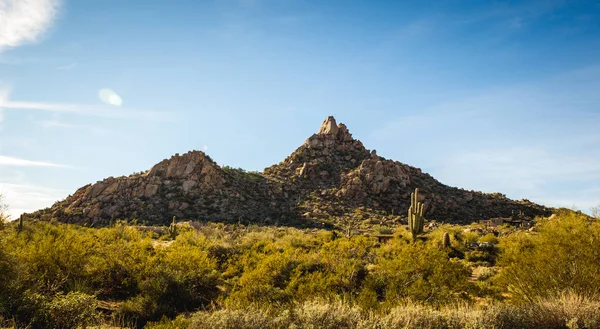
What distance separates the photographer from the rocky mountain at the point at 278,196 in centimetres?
4681

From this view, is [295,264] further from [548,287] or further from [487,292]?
[548,287]

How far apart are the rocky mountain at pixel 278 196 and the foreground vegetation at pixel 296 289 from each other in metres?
31.2

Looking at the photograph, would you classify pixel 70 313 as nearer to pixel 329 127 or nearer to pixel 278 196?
pixel 278 196

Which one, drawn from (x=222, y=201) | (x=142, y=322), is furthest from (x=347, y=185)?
(x=142, y=322)

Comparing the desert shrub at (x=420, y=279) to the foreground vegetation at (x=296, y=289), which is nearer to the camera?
the foreground vegetation at (x=296, y=289)

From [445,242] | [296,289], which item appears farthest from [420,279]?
[445,242]

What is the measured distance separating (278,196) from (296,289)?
140 feet

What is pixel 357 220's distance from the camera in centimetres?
4562

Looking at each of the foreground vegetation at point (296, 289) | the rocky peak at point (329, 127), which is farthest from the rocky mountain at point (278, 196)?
the foreground vegetation at point (296, 289)

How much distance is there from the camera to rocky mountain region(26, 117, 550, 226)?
154 ft

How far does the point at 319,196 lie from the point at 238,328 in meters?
46.1

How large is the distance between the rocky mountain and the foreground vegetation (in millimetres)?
31175

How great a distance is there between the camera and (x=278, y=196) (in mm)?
54469

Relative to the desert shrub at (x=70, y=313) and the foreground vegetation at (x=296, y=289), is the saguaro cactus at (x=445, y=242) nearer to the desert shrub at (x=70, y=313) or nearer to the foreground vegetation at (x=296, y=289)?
the foreground vegetation at (x=296, y=289)
